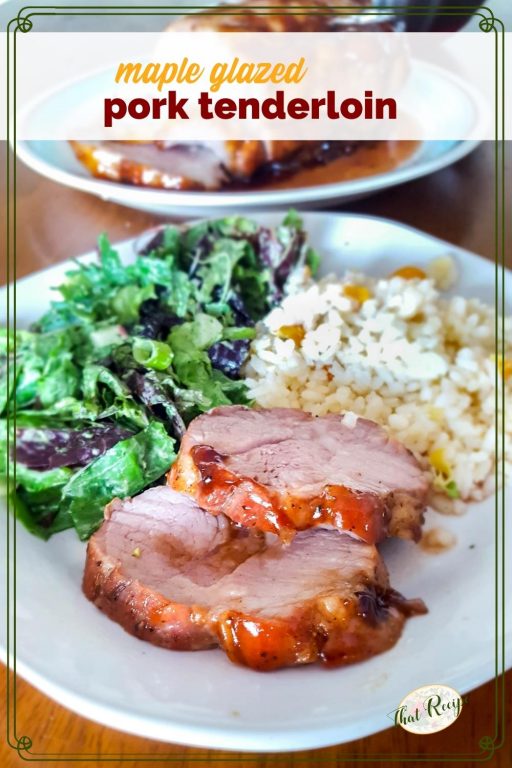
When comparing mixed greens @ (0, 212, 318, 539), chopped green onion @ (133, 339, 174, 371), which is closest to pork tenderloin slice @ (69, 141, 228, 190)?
mixed greens @ (0, 212, 318, 539)

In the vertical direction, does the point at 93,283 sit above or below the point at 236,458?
above

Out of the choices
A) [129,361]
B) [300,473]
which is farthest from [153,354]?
[300,473]

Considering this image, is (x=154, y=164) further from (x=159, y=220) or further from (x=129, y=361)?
(x=129, y=361)

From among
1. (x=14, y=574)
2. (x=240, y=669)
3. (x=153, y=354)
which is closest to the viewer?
(x=240, y=669)

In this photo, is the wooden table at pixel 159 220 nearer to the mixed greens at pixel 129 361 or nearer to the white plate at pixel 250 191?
the white plate at pixel 250 191

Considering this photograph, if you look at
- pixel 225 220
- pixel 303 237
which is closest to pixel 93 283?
pixel 225 220

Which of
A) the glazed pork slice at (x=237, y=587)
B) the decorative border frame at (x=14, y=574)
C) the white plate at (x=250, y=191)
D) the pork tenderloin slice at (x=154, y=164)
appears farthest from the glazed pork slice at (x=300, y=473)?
the pork tenderloin slice at (x=154, y=164)

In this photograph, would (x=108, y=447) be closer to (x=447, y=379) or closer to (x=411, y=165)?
(x=447, y=379)
